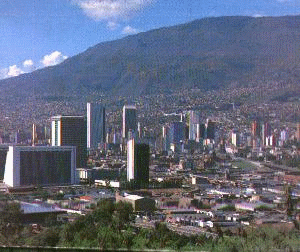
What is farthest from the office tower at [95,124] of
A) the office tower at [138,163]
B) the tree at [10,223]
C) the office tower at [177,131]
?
the tree at [10,223]

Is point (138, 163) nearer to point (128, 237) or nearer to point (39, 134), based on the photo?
point (39, 134)

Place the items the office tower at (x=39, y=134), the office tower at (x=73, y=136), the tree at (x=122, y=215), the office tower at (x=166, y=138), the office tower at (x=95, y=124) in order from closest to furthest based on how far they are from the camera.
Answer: the tree at (x=122, y=215)
the office tower at (x=95, y=124)
the office tower at (x=166, y=138)
the office tower at (x=39, y=134)
the office tower at (x=73, y=136)

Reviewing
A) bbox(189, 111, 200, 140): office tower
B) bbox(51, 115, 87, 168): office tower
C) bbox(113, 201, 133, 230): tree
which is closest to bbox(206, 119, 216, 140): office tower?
bbox(189, 111, 200, 140): office tower

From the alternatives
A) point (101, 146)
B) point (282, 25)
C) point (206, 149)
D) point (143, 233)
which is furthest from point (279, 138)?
point (101, 146)

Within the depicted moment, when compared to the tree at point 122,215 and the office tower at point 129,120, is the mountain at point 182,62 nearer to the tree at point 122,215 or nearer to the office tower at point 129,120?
the office tower at point 129,120

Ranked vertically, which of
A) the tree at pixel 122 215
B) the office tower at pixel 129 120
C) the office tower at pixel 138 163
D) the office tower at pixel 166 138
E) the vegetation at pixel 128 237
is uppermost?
the office tower at pixel 129 120

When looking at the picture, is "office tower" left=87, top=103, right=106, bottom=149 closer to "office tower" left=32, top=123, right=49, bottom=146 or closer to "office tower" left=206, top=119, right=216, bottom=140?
"office tower" left=32, top=123, right=49, bottom=146
